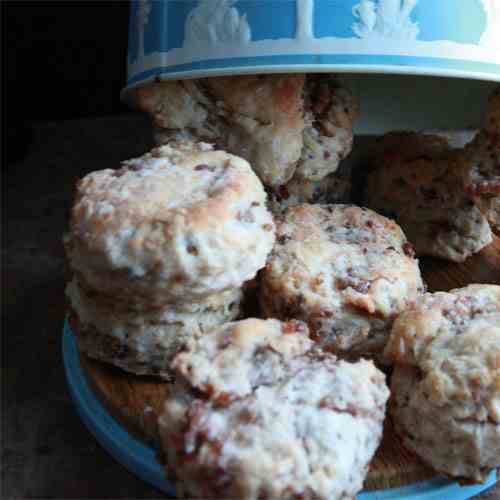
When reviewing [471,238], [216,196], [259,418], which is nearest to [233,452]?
[259,418]

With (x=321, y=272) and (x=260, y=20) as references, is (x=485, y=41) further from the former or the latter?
(x=321, y=272)

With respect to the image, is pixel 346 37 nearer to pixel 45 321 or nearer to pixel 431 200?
pixel 431 200

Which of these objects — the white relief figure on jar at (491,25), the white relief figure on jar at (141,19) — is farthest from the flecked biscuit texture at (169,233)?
the white relief figure on jar at (491,25)

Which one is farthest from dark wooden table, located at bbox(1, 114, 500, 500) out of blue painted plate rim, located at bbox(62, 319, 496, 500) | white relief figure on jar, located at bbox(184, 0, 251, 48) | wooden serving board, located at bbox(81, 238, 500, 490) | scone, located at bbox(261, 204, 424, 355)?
white relief figure on jar, located at bbox(184, 0, 251, 48)

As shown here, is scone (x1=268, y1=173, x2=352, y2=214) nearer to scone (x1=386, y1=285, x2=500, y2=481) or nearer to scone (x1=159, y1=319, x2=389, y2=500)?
scone (x1=386, y1=285, x2=500, y2=481)

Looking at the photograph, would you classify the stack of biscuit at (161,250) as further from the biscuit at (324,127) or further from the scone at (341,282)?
the biscuit at (324,127)
